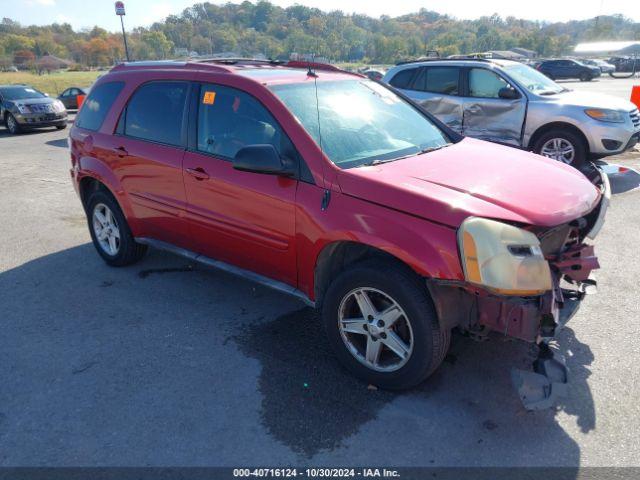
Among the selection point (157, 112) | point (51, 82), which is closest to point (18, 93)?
point (157, 112)

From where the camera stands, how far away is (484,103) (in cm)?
842

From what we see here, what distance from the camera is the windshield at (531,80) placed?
835cm

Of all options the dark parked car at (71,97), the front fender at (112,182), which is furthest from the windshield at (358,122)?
the dark parked car at (71,97)

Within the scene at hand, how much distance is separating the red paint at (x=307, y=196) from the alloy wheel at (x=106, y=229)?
37 centimetres

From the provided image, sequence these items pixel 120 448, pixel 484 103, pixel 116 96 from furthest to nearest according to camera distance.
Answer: pixel 484 103 < pixel 116 96 < pixel 120 448

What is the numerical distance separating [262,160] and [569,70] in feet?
134

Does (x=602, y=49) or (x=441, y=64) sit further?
(x=602, y=49)

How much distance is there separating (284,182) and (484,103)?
6106 millimetres

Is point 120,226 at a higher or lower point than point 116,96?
lower

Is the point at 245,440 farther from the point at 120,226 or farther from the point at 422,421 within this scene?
the point at 120,226

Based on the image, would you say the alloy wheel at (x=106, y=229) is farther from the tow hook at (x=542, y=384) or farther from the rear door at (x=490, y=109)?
the rear door at (x=490, y=109)

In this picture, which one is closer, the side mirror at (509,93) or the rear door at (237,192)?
the rear door at (237,192)

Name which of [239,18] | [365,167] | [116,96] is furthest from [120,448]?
[239,18]

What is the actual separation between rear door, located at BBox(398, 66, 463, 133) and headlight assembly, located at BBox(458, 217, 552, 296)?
20.9 feet
